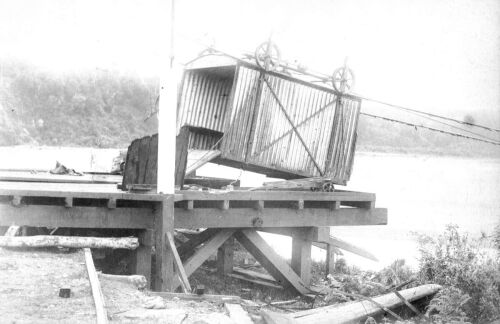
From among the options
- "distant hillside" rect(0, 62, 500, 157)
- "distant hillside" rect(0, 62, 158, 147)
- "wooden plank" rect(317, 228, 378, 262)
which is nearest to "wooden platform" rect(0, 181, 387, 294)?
"wooden plank" rect(317, 228, 378, 262)

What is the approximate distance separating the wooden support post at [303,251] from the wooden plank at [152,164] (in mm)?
3799

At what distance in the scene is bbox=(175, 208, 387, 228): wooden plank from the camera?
10.8 metres

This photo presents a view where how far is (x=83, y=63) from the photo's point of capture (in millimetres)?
45250

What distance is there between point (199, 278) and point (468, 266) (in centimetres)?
590

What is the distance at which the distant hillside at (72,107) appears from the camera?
3766 cm

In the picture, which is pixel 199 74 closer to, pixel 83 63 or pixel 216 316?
pixel 216 316

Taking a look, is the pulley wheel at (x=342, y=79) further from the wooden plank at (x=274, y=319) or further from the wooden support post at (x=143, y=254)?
the wooden plank at (x=274, y=319)

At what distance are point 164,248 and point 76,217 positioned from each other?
61.9 inches

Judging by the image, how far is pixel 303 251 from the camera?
12.8 meters

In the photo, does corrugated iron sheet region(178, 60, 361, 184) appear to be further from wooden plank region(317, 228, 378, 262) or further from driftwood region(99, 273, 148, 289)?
driftwood region(99, 273, 148, 289)

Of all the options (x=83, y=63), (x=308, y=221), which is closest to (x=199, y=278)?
(x=308, y=221)

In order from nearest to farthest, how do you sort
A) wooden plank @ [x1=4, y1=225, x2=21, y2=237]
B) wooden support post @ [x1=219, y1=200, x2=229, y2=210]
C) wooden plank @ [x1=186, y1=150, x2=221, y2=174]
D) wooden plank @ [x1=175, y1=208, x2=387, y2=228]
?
wooden plank @ [x1=4, y1=225, x2=21, y2=237], wooden plank @ [x1=175, y1=208, x2=387, y2=228], wooden support post @ [x1=219, y1=200, x2=229, y2=210], wooden plank @ [x1=186, y1=150, x2=221, y2=174]

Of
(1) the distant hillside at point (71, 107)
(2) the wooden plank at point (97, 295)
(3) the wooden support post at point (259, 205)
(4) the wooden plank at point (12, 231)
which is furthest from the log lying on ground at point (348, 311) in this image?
(1) the distant hillside at point (71, 107)

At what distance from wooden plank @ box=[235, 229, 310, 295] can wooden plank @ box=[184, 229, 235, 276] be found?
0.43 m
